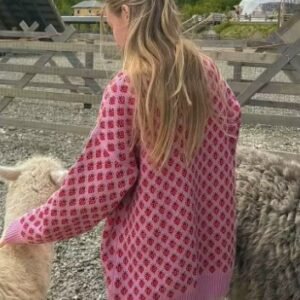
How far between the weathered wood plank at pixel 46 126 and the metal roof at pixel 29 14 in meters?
6.80

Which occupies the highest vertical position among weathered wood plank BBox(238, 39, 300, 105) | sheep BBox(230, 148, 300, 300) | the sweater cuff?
the sweater cuff

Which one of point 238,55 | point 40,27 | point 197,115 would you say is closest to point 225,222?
point 197,115

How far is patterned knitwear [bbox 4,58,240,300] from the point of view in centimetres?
225

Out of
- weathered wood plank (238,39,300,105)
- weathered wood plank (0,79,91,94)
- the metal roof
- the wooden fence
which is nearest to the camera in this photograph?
weathered wood plank (238,39,300,105)

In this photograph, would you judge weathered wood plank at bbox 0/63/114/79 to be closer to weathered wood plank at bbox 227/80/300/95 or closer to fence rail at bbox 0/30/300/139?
fence rail at bbox 0/30/300/139

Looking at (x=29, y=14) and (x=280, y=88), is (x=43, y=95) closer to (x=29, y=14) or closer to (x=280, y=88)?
(x=280, y=88)

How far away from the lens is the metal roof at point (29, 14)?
51.8ft

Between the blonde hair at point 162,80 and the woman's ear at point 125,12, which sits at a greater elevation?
the woman's ear at point 125,12

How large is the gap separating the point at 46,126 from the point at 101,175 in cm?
688

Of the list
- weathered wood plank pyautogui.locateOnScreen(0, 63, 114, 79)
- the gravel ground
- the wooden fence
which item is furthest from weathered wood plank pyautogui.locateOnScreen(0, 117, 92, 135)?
weathered wood plank pyautogui.locateOnScreen(0, 63, 114, 79)

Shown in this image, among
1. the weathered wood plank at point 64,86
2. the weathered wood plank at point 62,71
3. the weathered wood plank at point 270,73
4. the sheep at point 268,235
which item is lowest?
the weathered wood plank at point 64,86

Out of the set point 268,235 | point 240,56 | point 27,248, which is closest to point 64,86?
point 240,56

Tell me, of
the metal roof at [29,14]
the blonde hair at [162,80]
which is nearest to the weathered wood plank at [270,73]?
the blonde hair at [162,80]

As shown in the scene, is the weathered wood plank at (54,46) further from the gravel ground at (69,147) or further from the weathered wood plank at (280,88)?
the weathered wood plank at (280,88)
